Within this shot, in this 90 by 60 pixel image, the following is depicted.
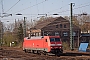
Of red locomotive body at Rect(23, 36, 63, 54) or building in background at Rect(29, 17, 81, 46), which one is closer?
red locomotive body at Rect(23, 36, 63, 54)

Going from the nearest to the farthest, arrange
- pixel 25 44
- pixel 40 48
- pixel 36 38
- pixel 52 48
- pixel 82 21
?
1. pixel 52 48
2. pixel 40 48
3. pixel 36 38
4. pixel 25 44
5. pixel 82 21

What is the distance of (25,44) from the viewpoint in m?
44.9

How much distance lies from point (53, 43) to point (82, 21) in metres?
71.7

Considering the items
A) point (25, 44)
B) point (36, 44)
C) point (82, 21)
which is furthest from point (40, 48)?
point (82, 21)

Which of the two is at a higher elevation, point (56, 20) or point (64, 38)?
point (56, 20)

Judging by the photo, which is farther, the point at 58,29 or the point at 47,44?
Result: the point at 58,29

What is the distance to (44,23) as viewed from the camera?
290ft

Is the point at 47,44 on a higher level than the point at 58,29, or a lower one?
lower

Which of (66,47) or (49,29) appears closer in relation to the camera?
(66,47)

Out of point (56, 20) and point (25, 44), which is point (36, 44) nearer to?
point (25, 44)

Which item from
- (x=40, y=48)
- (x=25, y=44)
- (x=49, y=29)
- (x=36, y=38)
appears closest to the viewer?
(x=40, y=48)

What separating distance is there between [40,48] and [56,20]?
5266cm

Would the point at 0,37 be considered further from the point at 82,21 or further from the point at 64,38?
the point at 82,21

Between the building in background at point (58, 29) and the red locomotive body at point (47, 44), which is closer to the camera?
the red locomotive body at point (47, 44)
